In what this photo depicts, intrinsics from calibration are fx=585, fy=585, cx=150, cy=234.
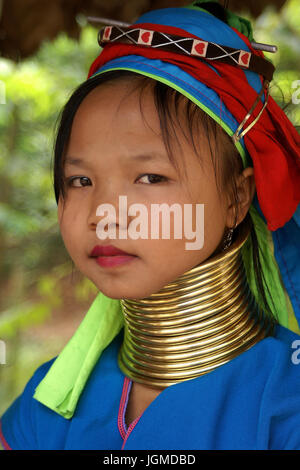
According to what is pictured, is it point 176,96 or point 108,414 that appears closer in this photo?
point 176,96

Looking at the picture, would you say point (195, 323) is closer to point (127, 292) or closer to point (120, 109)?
point (127, 292)

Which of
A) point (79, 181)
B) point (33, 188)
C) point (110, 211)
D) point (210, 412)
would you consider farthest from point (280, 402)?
point (33, 188)

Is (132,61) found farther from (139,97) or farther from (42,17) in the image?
(42,17)

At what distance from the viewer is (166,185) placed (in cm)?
103

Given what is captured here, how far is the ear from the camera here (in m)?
1.15

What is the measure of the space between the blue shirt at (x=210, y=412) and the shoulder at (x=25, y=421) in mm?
37

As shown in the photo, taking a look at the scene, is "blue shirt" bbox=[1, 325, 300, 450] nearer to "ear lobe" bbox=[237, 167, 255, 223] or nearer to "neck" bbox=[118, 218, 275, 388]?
"neck" bbox=[118, 218, 275, 388]

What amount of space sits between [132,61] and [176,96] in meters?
0.11

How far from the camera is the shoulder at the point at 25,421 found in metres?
1.33

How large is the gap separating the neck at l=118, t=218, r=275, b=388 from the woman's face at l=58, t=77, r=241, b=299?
5 centimetres

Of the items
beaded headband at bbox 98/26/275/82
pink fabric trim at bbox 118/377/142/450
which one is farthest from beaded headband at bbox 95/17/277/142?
pink fabric trim at bbox 118/377/142/450

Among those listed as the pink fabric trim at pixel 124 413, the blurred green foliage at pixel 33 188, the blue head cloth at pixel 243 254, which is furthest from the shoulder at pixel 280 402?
the blurred green foliage at pixel 33 188
